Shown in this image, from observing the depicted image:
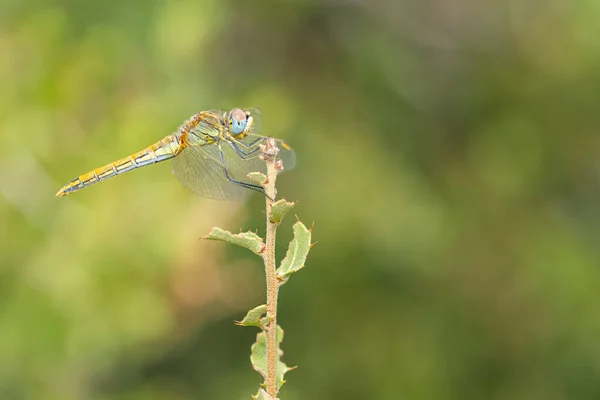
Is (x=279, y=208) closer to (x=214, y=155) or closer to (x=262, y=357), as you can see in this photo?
(x=262, y=357)

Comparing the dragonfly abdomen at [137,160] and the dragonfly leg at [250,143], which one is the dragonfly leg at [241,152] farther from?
the dragonfly abdomen at [137,160]

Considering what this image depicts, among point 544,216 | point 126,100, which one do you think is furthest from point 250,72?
point 544,216

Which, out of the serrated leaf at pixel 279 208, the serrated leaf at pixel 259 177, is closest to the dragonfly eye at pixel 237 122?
the serrated leaf at pixel 259 177

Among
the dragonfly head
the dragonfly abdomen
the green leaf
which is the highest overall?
the dragonfly abdomen

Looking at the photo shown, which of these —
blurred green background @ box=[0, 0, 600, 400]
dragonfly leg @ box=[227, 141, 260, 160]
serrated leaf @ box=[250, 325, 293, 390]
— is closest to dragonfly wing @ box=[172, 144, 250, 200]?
dragonfly leg @ box=[227, 141, 260, 160]

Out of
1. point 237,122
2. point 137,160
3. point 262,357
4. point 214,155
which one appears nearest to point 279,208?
point 262,357

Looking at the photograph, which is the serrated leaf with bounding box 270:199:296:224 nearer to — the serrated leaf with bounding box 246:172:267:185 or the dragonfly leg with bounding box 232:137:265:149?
the serrated leaf with bounding box 246:172:267:185

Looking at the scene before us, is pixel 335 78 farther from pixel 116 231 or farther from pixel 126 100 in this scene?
pixel 116 231
